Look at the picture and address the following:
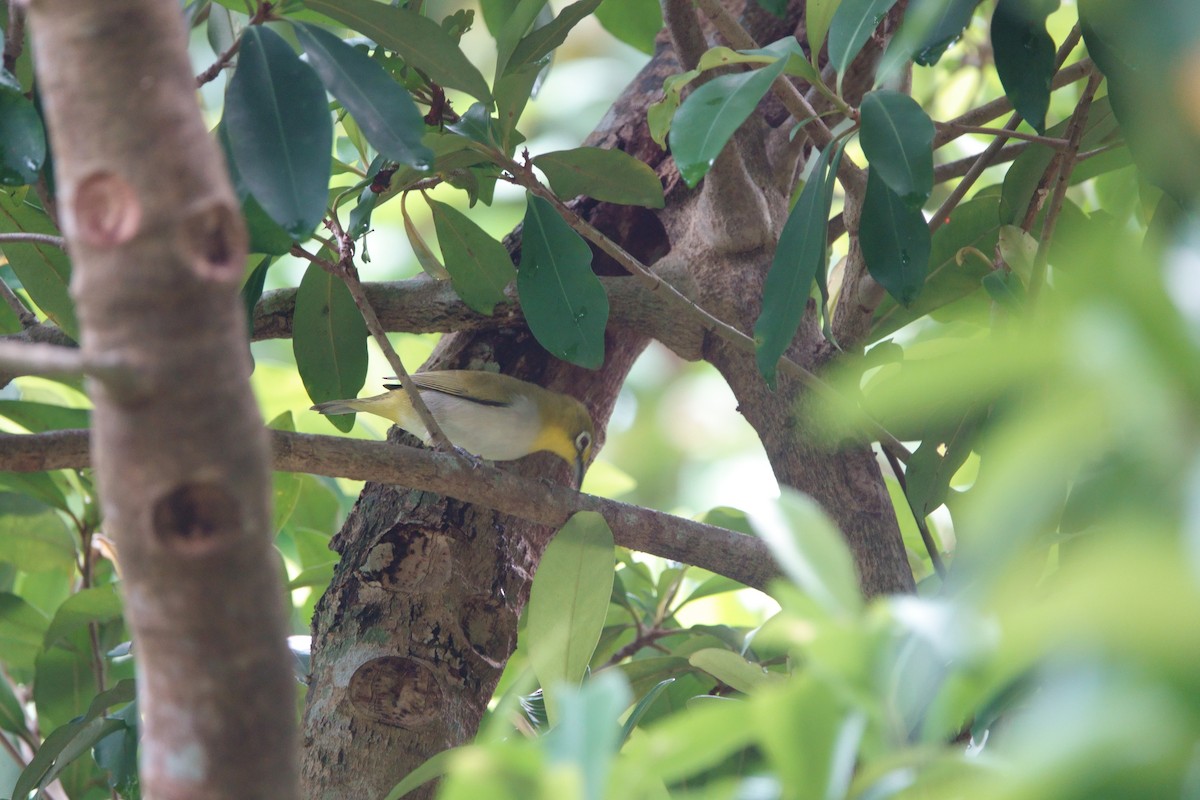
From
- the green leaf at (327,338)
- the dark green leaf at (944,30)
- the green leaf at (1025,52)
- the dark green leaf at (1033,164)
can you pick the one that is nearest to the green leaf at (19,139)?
the green leaf at (327,338)

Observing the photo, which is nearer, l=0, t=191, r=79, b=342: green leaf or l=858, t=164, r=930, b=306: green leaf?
l=858, t=164, r=930, b=306: green leaf

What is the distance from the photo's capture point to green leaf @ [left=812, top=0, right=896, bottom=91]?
156 centimetres

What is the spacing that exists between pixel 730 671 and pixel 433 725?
0.73 m

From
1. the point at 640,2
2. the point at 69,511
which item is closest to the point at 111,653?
the point at 69,511

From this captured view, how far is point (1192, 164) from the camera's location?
0.71 meters

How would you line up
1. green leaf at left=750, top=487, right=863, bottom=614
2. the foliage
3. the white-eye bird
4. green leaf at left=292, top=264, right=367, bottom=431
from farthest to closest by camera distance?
the white-eye bird < green leaf at left=292, top=264, right=367, bottom=431 < green leaf at left=750, top=487, right=863, bottom=614 < the foliage

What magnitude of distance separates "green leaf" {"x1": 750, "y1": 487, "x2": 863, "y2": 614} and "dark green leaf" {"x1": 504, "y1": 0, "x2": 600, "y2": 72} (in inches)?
53.6

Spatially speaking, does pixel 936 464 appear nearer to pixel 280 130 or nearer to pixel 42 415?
Answer: pixel 280 130

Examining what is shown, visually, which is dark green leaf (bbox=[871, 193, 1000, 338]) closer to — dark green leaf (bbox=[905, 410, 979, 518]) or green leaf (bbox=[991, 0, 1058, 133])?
dark green leaf (bbox=[905, 410, 979, 518])

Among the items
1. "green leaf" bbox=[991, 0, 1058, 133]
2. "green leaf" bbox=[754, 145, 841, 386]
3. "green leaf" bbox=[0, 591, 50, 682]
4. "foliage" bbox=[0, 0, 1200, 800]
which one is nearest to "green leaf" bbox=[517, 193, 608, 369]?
"foliage" bbox=[0, 0, 1200, 800]

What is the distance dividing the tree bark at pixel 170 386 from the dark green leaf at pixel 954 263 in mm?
1788

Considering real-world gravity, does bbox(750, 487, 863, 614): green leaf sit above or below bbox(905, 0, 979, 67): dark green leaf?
below

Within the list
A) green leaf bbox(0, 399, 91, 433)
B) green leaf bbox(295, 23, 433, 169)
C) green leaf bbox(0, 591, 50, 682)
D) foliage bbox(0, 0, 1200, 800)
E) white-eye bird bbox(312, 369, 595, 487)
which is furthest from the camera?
white-eye bird bbox(312, 369, 595, 487)

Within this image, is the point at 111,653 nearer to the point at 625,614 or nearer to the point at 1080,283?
the point at 625,614
